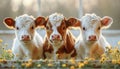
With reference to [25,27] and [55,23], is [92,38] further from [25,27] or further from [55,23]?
[25,27]

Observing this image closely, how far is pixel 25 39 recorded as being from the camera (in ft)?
8.55

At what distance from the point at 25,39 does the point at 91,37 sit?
37cm

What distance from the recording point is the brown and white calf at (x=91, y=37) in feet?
8.69

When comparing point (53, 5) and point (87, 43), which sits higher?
point (53, 5)

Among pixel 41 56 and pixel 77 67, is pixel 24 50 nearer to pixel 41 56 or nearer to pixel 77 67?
pixel 41 56

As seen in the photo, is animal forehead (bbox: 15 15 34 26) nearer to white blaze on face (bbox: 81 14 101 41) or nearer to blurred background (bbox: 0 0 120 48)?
white blaze on face (bbox: 81 14 101 41)

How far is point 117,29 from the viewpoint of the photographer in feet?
12.8

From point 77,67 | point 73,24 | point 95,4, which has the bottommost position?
point 77,67

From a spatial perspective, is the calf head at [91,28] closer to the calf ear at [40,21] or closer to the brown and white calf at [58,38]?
the brown and white calf at [58,38]

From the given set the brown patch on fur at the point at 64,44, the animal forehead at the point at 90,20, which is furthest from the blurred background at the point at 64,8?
the animal forehead at the point at 90,20

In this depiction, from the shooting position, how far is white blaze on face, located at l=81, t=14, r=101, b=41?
264 centimetres

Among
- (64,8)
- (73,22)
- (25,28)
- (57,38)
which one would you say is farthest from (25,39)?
(64,8)

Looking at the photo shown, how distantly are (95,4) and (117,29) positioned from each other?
0.28m

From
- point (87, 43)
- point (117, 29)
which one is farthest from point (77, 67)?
point (117, 29)
